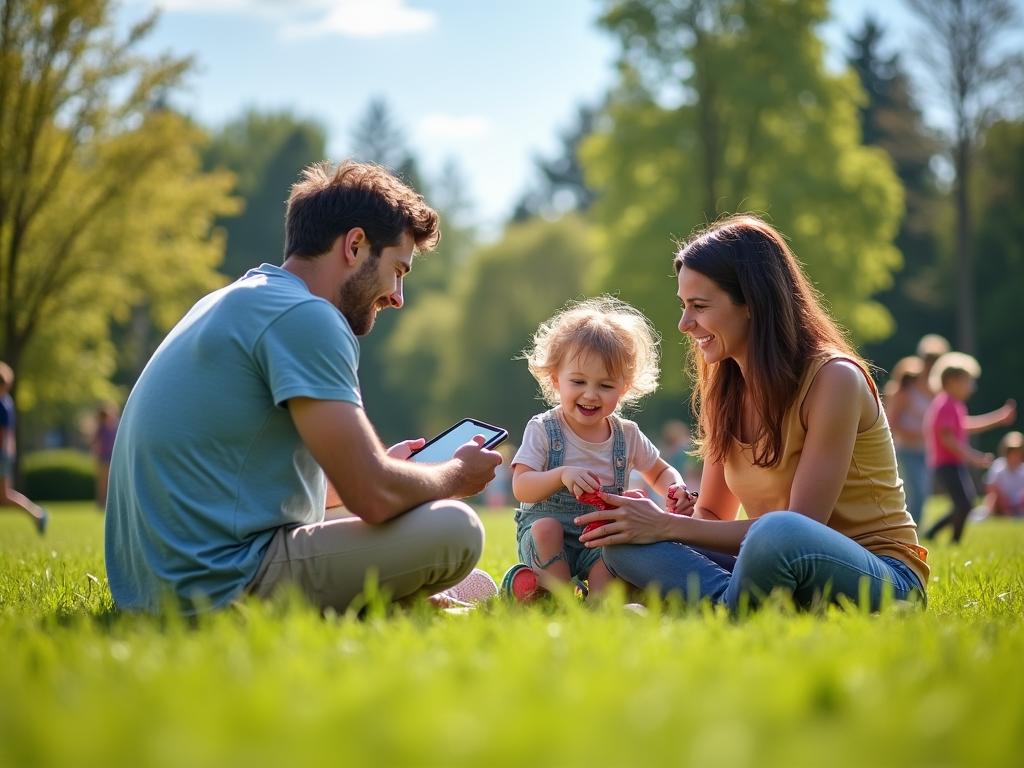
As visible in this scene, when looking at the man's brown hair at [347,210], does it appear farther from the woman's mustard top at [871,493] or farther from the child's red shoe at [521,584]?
the woman's mustard top at [871,493]

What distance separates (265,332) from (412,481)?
0.71m

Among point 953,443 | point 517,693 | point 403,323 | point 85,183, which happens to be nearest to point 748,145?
point 85,183

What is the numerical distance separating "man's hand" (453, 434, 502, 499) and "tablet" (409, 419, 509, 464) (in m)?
0.39

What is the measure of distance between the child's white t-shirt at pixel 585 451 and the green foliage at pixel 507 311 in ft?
125

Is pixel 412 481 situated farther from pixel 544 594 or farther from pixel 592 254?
pixel 592 254

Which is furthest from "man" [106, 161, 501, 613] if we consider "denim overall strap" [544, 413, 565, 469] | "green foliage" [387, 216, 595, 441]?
"green foliage" [387, 216, 595, 441]

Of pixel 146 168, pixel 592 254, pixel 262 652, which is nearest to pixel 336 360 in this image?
pixel 262 652

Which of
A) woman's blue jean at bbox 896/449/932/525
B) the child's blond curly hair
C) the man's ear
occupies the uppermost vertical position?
the man's ear

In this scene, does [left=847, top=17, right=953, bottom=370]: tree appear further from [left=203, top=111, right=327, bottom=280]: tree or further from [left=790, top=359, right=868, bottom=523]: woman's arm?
[left=790, top=359, right=868, bottom=523]: woman's arm

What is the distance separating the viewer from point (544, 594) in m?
4.88

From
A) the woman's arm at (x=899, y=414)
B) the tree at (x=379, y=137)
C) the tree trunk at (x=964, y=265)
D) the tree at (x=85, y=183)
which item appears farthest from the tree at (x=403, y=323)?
the woman's arm at (x=899, y=414)

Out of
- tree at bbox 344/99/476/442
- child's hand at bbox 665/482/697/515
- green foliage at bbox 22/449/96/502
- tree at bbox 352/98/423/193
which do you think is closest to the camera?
child's hand at bbox 665/482/697/515

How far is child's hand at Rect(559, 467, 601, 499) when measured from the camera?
15.0 ft

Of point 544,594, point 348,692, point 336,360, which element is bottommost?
point 544,594
